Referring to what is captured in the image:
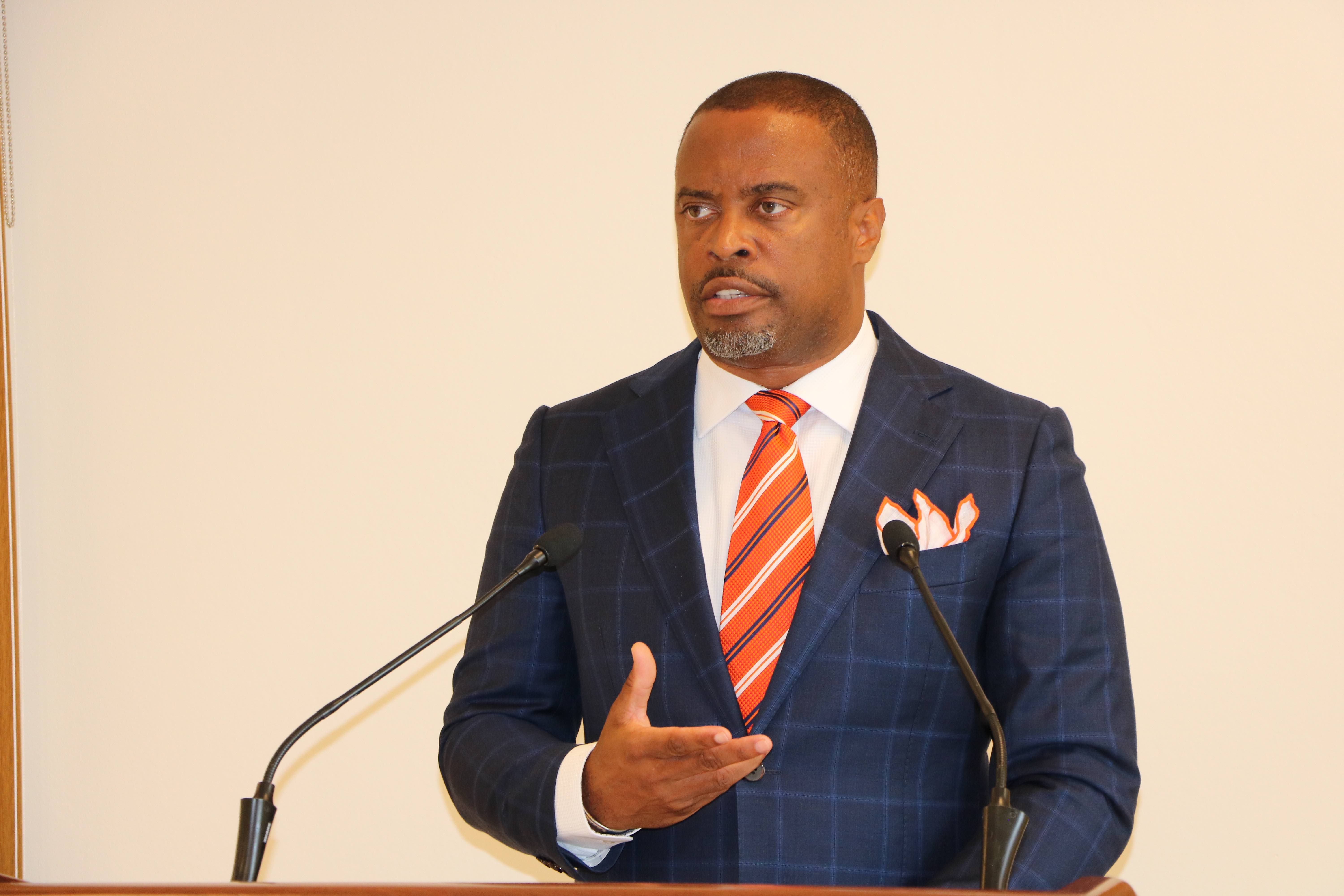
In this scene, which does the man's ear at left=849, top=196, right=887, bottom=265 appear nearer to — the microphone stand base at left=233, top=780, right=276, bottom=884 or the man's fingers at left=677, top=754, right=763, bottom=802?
the man's fingers at left=677, top=754, right=763, bottom=802

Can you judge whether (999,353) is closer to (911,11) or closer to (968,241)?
(968,241)

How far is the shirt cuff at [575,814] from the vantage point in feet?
5.67

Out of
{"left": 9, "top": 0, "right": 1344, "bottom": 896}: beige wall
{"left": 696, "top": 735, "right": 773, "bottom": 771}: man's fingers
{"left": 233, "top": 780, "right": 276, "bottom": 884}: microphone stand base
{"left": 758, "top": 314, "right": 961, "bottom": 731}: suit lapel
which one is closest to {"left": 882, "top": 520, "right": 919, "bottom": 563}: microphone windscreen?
{"left": 758, "top": 314, "right": 961, "bottom": 731}: suit lapel

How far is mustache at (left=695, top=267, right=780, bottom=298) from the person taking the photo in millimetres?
1960

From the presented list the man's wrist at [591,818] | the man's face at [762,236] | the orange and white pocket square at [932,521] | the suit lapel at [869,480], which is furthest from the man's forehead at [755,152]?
the man's wrist at [591,818]

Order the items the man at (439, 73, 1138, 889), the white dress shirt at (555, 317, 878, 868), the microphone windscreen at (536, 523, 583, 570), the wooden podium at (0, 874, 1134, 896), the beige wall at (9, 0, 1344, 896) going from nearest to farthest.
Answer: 1. the wooden podium at (0, 874, 1134, 896)
2. the microphone windscreen at (536, 523, 583, 570)
3. the man at (439, 73, 1138, 889)
4. the white dress shirt at (555, 317, 878, 868)
5. the beige wall at (9, 0, 1344, 896)

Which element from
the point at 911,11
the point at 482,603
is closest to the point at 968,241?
the point at 911,11

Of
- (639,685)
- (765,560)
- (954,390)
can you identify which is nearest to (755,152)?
(954,390)

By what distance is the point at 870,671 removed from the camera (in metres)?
1.79

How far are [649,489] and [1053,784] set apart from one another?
2.44 feet

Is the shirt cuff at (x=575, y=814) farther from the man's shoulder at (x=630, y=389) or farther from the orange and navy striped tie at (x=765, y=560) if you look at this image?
the man's shoulder at (x=630, y=389)

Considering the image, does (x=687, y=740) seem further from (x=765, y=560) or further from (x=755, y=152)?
(x=755, y=152)

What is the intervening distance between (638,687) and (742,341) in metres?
0.66

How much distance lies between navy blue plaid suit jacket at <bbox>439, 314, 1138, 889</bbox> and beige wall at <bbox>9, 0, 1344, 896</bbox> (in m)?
0.69
